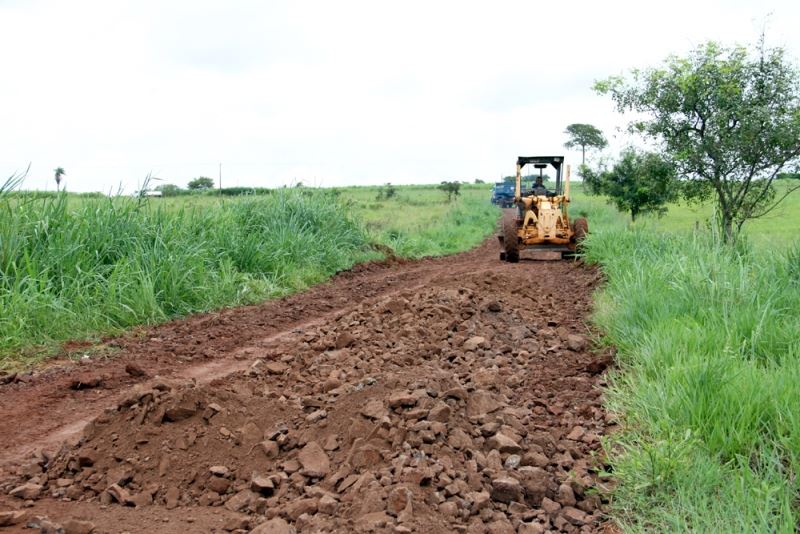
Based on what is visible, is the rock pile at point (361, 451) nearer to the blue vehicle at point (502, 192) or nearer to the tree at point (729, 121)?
the tree at point (729, 121)

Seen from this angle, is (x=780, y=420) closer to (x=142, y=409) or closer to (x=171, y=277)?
(x=142, y=409)

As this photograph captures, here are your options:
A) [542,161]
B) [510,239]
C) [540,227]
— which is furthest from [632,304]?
[542,161]

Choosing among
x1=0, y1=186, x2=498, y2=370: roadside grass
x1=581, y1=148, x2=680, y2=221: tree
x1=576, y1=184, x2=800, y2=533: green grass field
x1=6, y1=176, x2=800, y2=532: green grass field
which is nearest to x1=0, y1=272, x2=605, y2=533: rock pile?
x1=576, y1=184, x2=800, y2=533: green grass field

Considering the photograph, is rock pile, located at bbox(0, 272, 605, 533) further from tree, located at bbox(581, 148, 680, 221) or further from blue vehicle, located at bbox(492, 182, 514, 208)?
blue vehicle, located at bbox(492, 182, 514, 208)

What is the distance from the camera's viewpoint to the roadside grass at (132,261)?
22.5ft

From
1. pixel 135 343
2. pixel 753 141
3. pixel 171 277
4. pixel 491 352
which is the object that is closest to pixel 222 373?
pixel 135 343

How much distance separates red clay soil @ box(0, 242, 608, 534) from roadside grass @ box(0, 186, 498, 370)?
0.88 meters

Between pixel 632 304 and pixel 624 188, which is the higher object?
pixel 624 188

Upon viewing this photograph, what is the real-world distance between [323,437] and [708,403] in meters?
2.03

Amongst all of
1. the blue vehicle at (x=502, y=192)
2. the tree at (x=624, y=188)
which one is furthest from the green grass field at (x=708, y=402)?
the blue vehicle at (x=502, y=192)

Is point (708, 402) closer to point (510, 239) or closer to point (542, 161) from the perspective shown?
point (510, 239)

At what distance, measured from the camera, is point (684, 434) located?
3434 mm

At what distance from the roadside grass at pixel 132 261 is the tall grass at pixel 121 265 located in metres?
0.01

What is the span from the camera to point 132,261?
Answer: 8.23m
